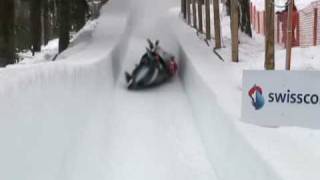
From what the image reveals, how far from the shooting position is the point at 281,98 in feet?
22.5

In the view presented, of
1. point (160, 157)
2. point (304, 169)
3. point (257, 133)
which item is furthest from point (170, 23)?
point (304, 169)

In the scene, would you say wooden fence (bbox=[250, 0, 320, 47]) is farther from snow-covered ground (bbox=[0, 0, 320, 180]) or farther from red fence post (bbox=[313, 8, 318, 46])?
snow-covered ground (bbox=[0, 0, 320, 180])

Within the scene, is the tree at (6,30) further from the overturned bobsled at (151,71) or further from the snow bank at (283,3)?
the snow bank at (283,3)

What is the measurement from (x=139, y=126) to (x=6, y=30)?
3.92 m

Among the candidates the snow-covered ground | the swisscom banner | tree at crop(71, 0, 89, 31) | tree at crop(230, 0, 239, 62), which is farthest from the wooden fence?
the swisscom banner

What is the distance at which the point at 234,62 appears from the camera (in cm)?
1395

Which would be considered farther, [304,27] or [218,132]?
[304,27]

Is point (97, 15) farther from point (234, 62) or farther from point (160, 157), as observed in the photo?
point (160, 157)

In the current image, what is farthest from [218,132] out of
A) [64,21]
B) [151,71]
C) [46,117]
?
[64,21]

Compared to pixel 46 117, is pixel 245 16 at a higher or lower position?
lower

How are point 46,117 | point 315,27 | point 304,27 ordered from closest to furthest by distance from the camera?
point 46,117 < point 315,27 < point 304,27

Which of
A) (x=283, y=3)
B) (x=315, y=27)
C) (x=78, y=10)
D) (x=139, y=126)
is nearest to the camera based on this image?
(x=139, y=126)

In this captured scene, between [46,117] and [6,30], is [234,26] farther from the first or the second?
[46,117]

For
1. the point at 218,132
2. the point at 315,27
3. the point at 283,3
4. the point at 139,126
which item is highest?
the point at 218,132
